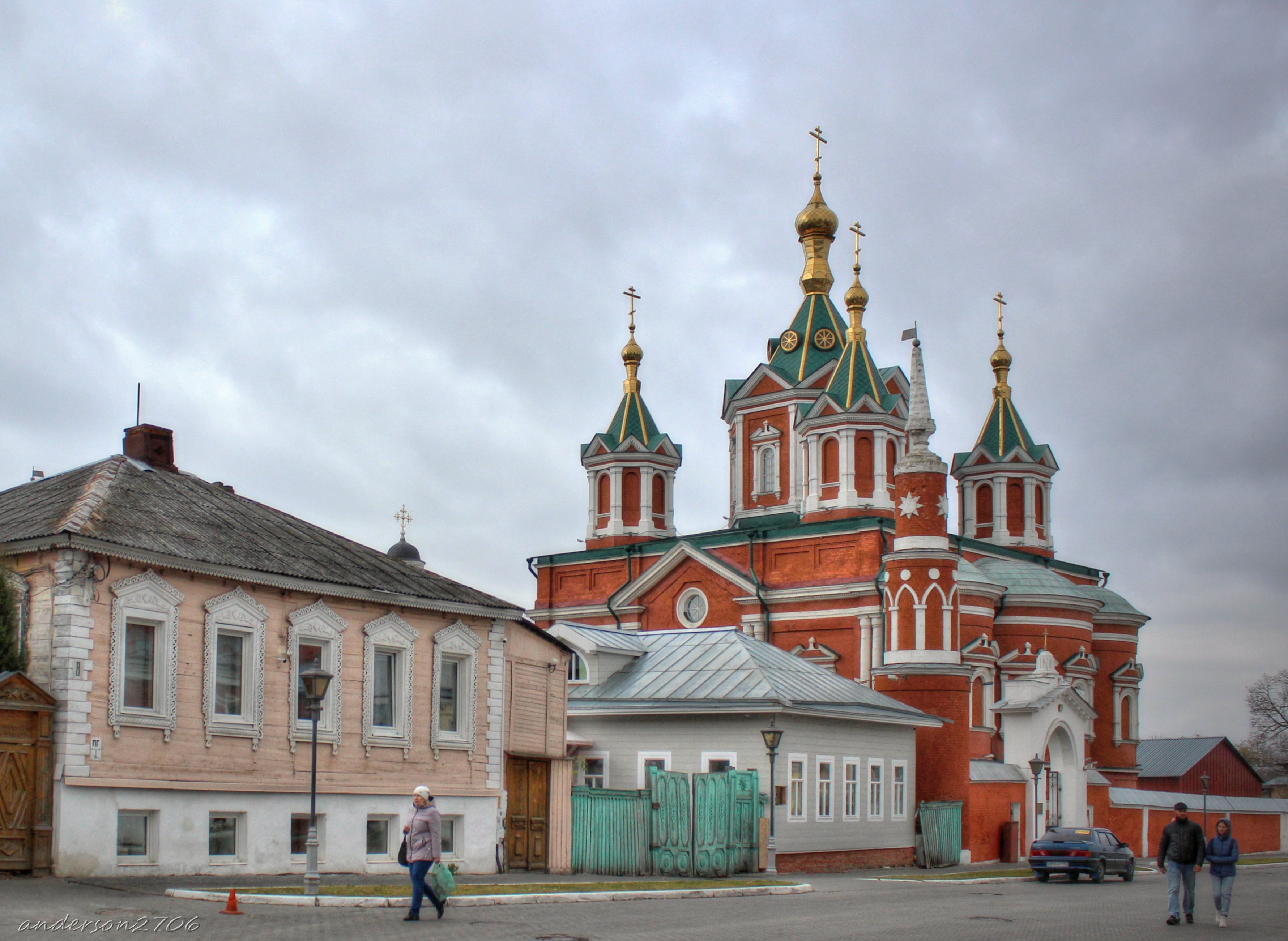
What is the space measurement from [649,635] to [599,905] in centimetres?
1684

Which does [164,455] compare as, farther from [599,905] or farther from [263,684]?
[599,905]

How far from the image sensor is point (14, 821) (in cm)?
1836

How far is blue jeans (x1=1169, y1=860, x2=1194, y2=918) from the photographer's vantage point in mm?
19250

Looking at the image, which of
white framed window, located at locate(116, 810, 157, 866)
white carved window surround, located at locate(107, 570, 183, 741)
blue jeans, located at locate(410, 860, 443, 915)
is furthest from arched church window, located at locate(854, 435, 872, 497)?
blue jeans, located at locate(410, 860, 443, 915)

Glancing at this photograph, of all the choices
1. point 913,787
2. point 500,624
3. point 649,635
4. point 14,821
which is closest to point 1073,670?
point 913,787

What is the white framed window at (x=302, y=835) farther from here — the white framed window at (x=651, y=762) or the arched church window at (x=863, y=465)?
the arched church window at (x=863, y=465)

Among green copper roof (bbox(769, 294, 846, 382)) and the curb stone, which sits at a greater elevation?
green copper roof (bbox(769, 294, 846, 382))

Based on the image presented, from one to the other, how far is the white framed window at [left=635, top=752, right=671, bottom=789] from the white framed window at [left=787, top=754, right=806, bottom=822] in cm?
242

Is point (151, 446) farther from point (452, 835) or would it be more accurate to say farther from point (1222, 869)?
point (1222, 869)

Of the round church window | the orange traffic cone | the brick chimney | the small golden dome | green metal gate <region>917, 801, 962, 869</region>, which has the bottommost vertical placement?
green metal gate <region>917, 801, 962, 869</region>

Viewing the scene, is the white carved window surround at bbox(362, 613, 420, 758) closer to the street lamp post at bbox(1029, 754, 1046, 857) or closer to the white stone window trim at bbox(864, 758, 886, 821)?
the white stone window trim at bbox(864, 758, 886, 821)

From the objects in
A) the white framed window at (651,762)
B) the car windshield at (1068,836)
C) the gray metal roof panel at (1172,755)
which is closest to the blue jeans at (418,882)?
the white framed window at (651,762)

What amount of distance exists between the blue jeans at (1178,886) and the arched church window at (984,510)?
4049cm

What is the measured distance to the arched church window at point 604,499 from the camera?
57812 mm
